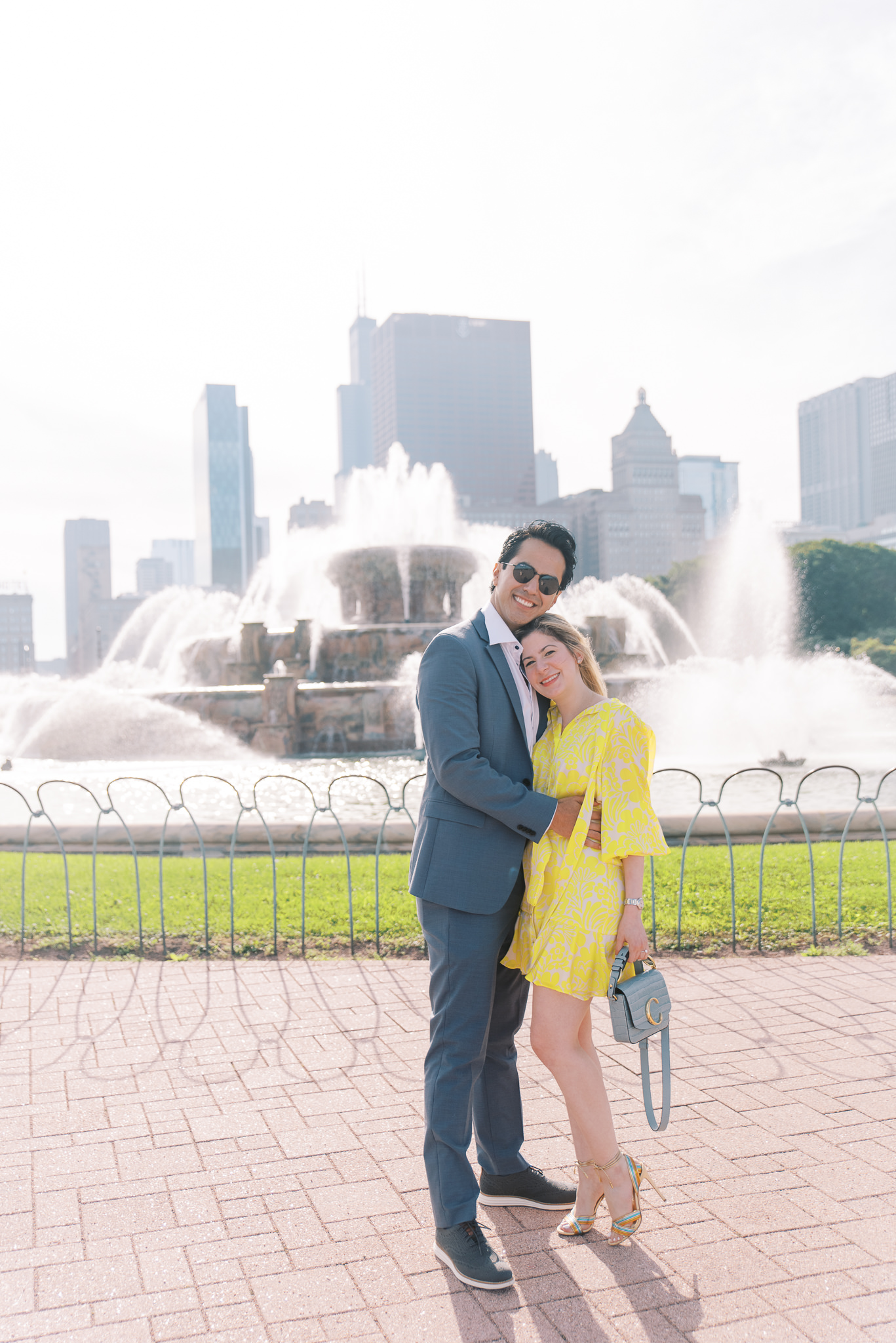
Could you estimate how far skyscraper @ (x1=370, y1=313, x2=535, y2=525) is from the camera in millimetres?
174875

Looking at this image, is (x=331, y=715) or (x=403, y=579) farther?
(x=403, y=579)

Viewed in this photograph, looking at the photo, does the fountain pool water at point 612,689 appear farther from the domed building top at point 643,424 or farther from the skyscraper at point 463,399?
the skyscraper at point 463,399

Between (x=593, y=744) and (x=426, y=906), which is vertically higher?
(x=593, y=744)

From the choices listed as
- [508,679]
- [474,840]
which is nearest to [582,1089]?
[474,840]

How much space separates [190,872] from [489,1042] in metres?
5.39

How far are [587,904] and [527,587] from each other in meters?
1.02

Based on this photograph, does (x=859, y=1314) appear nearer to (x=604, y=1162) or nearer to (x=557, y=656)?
(x=604, y=1162)

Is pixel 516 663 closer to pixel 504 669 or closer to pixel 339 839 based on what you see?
pixel 504 669

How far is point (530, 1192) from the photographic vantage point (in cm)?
320

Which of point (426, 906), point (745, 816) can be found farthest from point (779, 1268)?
point (745, 816)

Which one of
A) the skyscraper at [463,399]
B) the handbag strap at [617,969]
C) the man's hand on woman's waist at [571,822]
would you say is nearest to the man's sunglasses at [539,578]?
the man's hand on woman's waist at [571,822]

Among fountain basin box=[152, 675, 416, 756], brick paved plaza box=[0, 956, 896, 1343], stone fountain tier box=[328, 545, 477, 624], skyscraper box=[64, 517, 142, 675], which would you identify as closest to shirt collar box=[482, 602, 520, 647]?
brick paved plaza box=[0, 956, 896, 1343]

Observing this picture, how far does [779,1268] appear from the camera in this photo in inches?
109

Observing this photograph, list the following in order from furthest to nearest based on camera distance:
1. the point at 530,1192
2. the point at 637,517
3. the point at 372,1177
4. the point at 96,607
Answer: the point at 96,607, the point at 637,517, the point at 372,1177, the point at 530,1192
